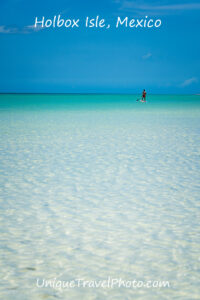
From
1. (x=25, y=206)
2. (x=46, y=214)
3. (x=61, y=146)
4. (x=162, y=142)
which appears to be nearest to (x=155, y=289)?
(x=46, y=214)

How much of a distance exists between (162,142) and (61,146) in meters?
2.35

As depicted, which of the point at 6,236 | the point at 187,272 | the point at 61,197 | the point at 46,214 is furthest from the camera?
the point at 61,197

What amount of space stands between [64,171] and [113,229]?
238 centimetres

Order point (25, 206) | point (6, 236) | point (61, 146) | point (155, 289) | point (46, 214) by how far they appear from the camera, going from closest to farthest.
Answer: point (155, 289) < point (6, 236) < point (46, 214) < point (25, 206) < point (61, 146)

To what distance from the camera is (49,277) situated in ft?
8.05

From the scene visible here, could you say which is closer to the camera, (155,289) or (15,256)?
(155,289)

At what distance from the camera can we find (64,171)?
5.56 meters

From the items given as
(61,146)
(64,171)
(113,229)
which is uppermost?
(61,146)

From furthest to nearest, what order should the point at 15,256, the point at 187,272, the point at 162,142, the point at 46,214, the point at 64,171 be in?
1. the point at 162,142
2. the point at 64,171
3. the point at 46,214
4. the point at 15,256
5. the point at 187,272

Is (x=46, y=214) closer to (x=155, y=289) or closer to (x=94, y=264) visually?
(x=94, y=264)

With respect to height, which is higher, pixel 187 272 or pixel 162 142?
pixel 162 142

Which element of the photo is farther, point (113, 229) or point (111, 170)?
point (111, 170)

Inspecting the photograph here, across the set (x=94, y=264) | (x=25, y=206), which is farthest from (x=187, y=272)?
(x=25, y=206)

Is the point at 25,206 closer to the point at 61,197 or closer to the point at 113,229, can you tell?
the point at 61,197
